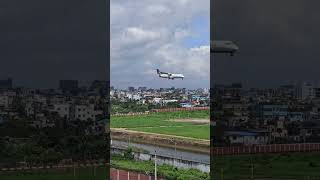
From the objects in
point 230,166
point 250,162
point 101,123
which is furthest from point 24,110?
point 250,162

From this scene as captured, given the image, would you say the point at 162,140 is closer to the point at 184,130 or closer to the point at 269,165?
the point at 184,130

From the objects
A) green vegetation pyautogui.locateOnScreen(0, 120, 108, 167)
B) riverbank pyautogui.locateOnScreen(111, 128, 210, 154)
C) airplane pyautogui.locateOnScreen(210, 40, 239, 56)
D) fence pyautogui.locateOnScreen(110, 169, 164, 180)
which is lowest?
fence pyautogui.locateOnScreen(110, 169, 164, 180)

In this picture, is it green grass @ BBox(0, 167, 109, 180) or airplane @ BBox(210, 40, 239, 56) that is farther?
green grass @ BBox(0, 167, 109, 180)

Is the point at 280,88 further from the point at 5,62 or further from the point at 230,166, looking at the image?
the point at 5,62

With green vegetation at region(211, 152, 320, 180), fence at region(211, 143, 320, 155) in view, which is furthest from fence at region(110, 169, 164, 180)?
green vegetation at region(211, 152, 320, 180)

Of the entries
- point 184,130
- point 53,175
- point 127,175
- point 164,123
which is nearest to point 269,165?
point 127,175

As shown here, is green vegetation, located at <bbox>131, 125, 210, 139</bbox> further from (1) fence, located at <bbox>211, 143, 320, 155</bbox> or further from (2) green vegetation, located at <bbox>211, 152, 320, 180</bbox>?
(2) green vegetation, located at <bbox>211, 152, 320, 180</bbox>
